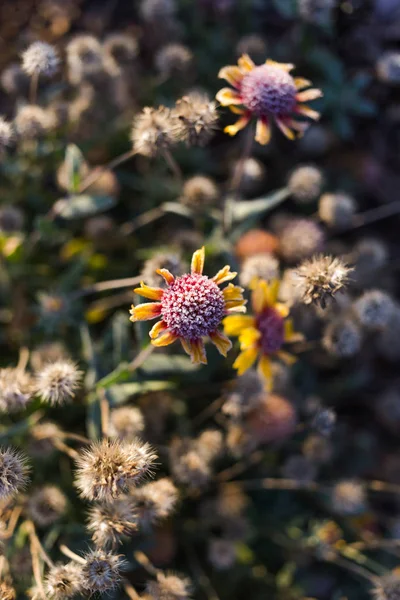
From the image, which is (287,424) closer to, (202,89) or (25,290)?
(25,290)

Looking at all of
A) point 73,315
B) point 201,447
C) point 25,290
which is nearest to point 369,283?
point 201,447

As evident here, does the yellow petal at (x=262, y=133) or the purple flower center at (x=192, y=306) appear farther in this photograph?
the yellow petal at (x=262, y=133)

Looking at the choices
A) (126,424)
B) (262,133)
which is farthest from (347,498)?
(262,133)

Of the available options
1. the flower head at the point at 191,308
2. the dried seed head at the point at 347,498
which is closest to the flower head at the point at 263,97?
the flower head at the point at 191,308

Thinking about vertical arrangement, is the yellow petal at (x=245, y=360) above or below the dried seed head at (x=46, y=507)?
above

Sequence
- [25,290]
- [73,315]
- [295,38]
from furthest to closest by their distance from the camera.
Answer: [295,38]
[25,290]
[73,315]

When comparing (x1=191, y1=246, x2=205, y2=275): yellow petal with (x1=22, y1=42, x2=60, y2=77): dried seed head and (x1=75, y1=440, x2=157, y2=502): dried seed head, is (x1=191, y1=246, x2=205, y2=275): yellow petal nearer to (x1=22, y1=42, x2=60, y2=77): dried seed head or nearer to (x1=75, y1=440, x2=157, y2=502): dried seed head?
(x1=75, y1=440, x2=157, y2=502): dried seed head

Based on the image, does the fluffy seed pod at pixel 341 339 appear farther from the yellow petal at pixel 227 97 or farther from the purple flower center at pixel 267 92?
the yellow petal at pixel 227 97
